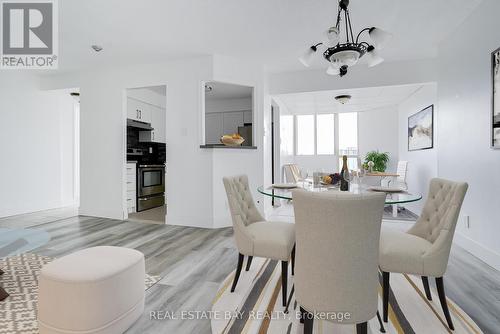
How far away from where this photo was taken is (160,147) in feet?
19.8

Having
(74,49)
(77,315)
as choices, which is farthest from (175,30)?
(77,315)

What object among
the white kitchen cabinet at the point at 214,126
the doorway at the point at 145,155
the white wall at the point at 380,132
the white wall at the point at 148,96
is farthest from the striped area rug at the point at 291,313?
the white wall at the point at 380,132

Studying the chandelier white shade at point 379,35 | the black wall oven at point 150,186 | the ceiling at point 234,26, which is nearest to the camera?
the chandelier white shade at point 379,35

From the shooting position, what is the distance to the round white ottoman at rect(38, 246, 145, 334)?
1288 millimetres

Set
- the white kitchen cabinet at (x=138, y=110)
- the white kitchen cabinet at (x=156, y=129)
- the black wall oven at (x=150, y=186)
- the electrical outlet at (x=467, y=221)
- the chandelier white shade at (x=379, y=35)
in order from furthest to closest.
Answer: the white kitchen cabinet at (x=156, y=129), the white kitchen cabinet at (x=138, y=110), the black wall oven at (x=150, y=186), the electrical outlet at (x=467, y=221), the chandelier white shade at (x=379, y=35)

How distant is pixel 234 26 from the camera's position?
9.68 ft

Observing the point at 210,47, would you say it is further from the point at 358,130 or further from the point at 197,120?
the point at 358,130

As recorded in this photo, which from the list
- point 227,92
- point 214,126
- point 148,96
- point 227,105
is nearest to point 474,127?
point 227,92

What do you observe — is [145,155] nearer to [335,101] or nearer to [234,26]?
[234,26]

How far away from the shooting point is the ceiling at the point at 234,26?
2543 mm

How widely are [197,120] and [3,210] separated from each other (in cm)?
379

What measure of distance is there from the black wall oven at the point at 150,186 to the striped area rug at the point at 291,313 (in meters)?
3.32

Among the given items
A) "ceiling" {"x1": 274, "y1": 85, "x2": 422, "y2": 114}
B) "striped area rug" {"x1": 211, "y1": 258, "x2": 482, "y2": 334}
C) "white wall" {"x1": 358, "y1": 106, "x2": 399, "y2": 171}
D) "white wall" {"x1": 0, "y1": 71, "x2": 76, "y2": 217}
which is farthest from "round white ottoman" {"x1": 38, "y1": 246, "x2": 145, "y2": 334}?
"white wall" {"x1": 358, "y1": 106, "x2": 399, "y2": 171}

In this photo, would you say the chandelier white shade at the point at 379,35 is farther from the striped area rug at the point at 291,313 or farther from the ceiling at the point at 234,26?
the striped area rug at the point at 291,313
